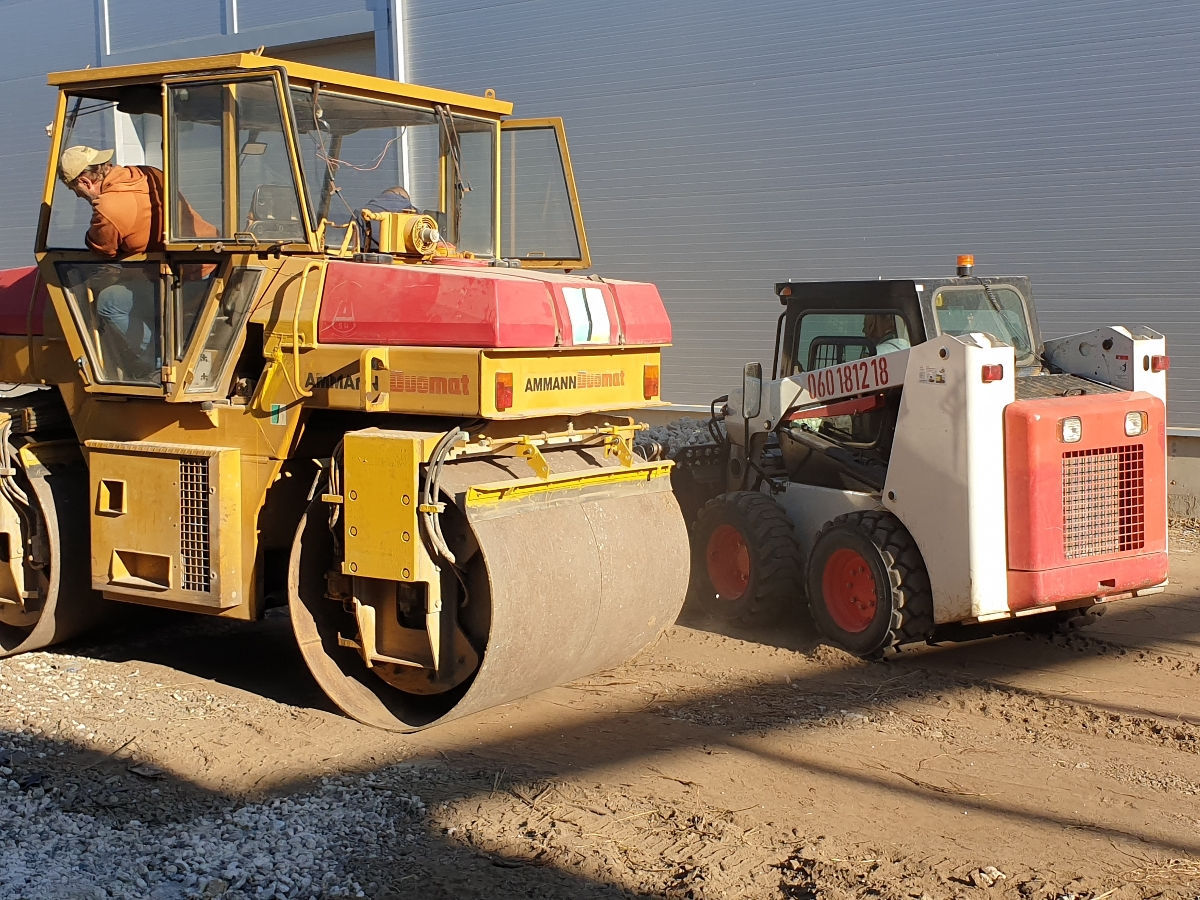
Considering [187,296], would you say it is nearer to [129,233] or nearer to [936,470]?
[129,233]

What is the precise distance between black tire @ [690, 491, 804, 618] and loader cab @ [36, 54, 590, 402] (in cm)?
198

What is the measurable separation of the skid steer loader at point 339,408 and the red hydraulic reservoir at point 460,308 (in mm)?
11

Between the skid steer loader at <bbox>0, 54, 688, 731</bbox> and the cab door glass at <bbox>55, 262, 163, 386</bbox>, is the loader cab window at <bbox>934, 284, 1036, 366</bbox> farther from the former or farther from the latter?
the cab door glass at <bbox>55, 262, 163, 386</bbox>

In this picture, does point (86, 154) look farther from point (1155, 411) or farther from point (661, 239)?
point (661, 239)

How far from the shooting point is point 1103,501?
22.2ft

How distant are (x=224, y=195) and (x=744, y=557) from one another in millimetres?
3358

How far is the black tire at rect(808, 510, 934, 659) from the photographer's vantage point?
6688 millimetres

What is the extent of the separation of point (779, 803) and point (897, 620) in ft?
6.21

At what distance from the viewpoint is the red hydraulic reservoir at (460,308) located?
17.8ft

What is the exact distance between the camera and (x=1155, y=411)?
22.8 ft

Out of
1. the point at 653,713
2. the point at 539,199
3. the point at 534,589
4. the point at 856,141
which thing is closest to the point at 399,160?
the point at 539,199

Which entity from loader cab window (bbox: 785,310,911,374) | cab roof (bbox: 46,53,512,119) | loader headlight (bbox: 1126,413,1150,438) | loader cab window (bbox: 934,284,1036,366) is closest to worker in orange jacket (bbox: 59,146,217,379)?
cab roof (bbox: 46,53,512,119)

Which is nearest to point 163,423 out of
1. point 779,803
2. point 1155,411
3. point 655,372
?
point 655,372

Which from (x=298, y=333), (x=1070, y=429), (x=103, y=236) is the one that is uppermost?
(x=103, y=236)
